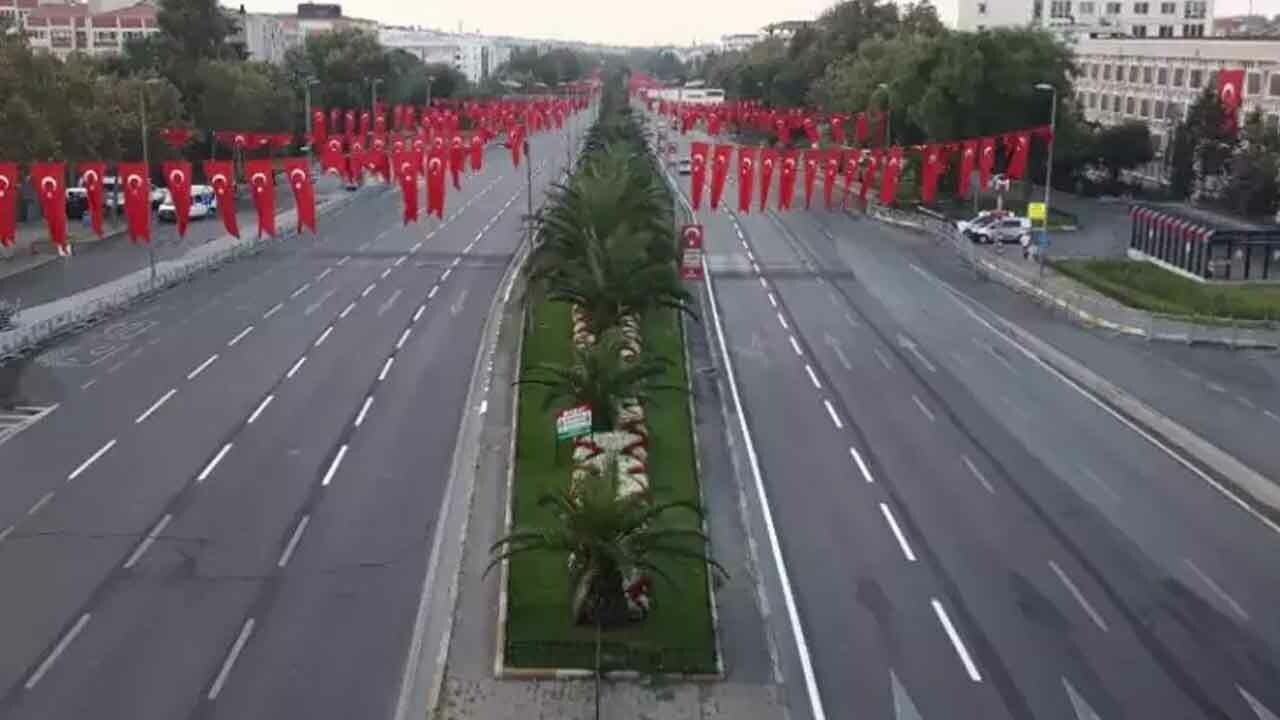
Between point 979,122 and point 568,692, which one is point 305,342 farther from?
point 979,122

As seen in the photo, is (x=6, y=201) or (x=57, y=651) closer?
(x=57, y=651)

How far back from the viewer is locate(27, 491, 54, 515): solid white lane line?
77.9 feet

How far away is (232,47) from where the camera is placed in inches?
3489

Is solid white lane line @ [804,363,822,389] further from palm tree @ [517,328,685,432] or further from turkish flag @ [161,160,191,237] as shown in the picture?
turkish flag @ [161,160,191,237]

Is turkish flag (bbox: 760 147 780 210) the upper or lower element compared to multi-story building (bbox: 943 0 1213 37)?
lower

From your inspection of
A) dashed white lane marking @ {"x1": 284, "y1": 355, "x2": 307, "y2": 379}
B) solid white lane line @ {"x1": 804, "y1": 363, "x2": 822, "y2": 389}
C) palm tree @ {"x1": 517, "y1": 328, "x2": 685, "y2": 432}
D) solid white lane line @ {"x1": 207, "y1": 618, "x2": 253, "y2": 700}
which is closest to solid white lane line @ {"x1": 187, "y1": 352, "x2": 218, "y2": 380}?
dashed white lane marking @ {"x1": 284, "y1": 355, "x2": 307, "y2": 379}

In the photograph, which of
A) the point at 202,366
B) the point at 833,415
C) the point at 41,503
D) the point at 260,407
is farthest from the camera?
the point at 202,366

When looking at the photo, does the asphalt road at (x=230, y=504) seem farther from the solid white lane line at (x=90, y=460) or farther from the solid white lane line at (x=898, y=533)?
the solid white lane line at (x=898, y=533)

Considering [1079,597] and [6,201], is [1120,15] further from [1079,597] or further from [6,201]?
[1079,597]

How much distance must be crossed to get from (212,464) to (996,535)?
558 inches

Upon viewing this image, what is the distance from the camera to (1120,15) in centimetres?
10950

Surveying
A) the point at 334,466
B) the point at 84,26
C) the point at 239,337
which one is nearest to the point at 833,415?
the point at 334,466

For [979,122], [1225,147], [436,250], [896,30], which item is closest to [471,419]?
[436,250]

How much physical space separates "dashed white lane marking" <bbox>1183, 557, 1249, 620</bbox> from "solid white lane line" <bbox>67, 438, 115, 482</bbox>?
1906 cm
